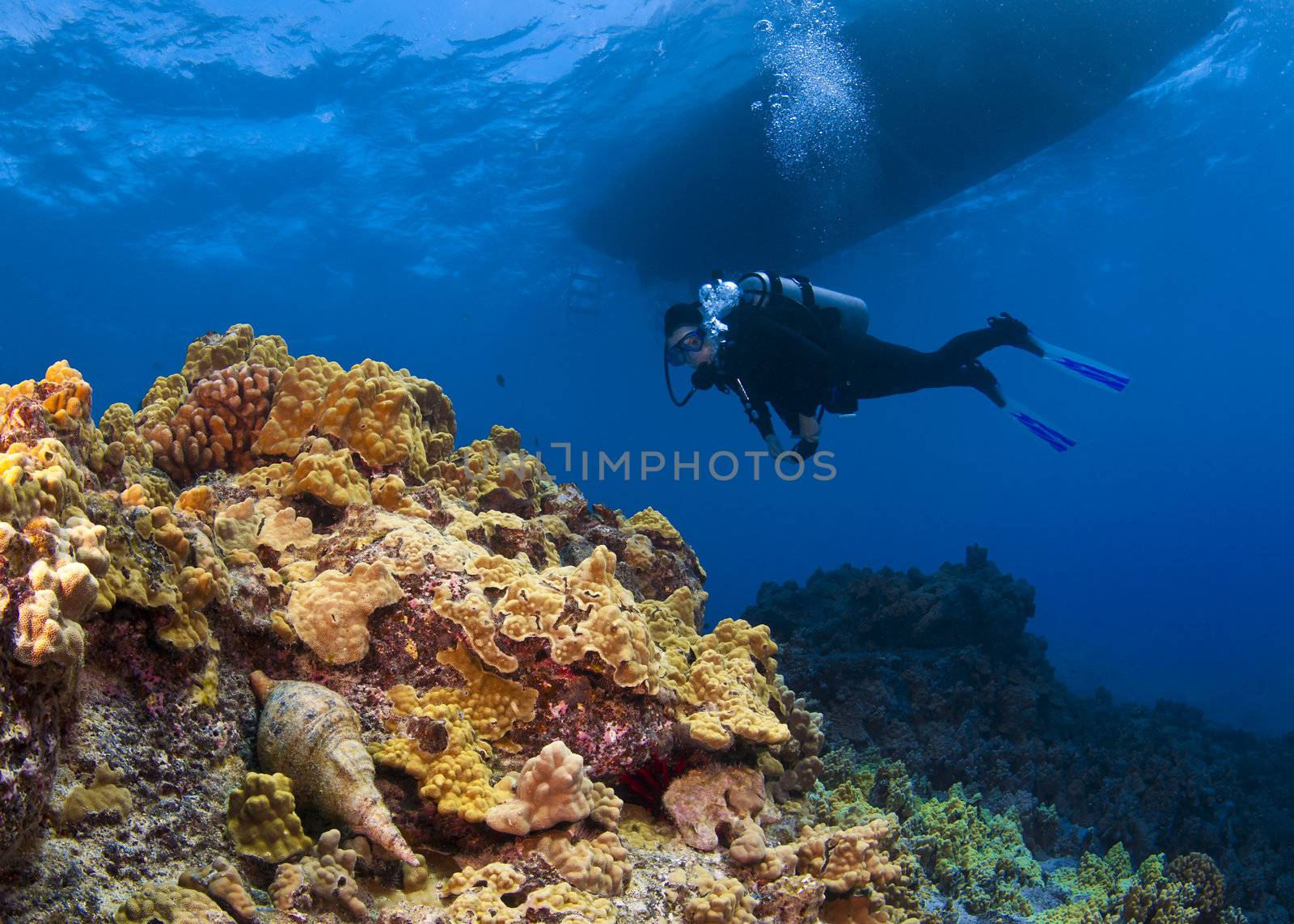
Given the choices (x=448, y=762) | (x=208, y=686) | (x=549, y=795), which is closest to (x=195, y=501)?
(x=208, y=686)

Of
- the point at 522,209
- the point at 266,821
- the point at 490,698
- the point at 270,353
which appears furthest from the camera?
the point at 522,209

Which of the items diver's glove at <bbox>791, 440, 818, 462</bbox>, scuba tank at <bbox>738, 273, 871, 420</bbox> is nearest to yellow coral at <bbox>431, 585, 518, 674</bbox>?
diver's glove at <bbox>791, 440, 818, 462</bbox>

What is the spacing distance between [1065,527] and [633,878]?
165216 mm

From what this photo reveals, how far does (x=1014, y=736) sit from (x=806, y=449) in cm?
473

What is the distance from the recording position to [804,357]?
7434 millimetres

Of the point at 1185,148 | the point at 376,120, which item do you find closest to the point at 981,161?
the point at 1185,148

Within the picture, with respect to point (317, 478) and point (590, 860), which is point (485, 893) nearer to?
point (590, 860)

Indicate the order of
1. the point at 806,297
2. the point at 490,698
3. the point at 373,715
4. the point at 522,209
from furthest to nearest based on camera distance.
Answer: the point at 522,209, the point at 806,297, the point at 490,698, the point at 373,715

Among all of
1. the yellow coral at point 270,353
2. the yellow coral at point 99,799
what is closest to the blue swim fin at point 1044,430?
the yellow coral at point 270,353

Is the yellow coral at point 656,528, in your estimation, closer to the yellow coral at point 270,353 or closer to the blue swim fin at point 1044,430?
the yellow coral at point 270,353

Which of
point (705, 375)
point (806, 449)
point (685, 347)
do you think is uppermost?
point (685, 347)

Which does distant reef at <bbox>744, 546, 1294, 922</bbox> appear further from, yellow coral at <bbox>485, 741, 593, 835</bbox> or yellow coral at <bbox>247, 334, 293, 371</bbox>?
yellow coral at <bbox>247, 334, 293, 371</bbox>

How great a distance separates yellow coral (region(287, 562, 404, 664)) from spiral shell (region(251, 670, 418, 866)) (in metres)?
0.44

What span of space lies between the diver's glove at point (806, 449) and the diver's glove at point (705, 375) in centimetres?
136
